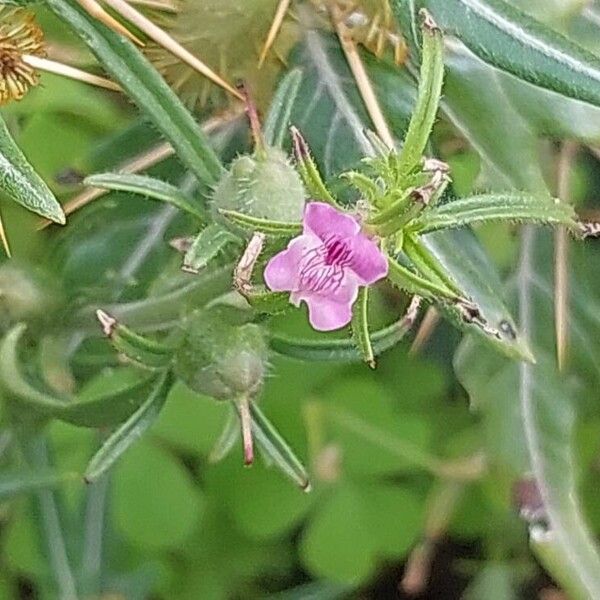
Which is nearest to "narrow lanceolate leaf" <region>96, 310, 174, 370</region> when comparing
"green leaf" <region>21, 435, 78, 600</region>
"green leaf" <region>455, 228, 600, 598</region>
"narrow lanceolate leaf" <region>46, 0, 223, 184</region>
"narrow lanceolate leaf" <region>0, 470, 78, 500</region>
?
"narrow lanceolate leaf" <region>46, 0, 223, 184</region>

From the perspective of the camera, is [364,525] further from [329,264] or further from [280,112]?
[329,264]

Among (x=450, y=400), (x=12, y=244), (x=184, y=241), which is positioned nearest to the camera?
(x=184, y=241)

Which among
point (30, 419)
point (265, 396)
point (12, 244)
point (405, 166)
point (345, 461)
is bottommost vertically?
point (345, 461)

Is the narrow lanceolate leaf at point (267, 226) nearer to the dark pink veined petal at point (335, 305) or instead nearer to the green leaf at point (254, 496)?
the dark pink veined petal at point (335, 305)

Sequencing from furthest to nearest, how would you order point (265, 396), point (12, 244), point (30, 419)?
point (265, 396) < point (12, 244) < point (30, 419)

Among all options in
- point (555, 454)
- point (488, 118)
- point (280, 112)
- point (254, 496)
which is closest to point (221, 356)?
point (280, 112)

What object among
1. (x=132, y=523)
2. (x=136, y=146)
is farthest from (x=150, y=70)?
(x=132, y=523)

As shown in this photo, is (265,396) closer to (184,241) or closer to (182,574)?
(182,574)
